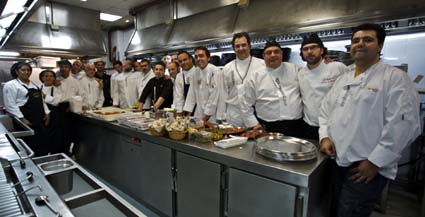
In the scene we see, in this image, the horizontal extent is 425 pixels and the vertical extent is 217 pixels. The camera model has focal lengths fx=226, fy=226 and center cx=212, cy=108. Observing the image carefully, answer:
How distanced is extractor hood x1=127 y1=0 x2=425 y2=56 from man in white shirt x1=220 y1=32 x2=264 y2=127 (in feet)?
2.33

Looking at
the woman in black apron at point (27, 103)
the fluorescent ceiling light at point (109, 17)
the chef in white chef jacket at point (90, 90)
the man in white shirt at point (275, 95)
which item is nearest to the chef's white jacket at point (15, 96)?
the woman in black apron at point (27, 103)

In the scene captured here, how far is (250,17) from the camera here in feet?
9.62

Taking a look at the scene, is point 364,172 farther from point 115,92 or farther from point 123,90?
point 115,92

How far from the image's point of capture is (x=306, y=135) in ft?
6.23

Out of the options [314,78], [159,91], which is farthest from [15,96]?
[314,78]

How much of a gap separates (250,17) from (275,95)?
4.96 feet

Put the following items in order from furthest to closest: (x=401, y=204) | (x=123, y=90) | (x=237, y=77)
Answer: (x=123, y=90)
(x=401, y=204)
(x=237, y=77)

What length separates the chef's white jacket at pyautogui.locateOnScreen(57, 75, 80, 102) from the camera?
10.8 ft

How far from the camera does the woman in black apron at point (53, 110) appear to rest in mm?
3117

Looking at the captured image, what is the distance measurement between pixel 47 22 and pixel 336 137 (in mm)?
4862

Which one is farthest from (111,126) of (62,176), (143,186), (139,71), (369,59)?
(369,59)

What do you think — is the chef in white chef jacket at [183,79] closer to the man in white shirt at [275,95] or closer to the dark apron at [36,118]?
the man in white shirt at [275,95]

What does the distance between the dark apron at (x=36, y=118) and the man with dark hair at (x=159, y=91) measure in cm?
122

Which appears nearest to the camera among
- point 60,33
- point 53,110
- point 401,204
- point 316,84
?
point 316,84
